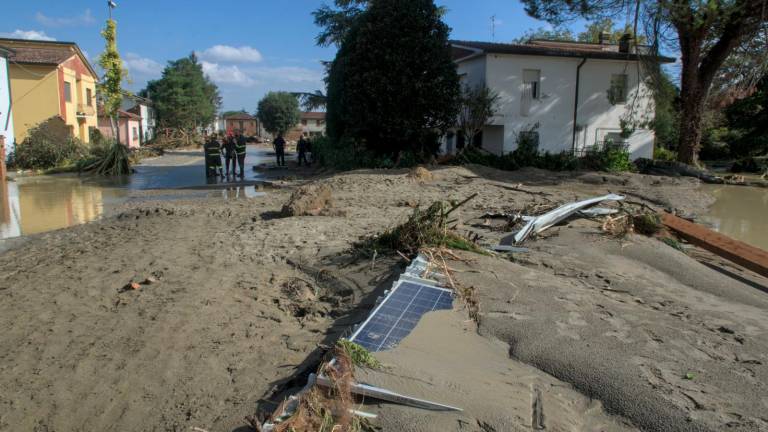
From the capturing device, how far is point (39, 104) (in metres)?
29.4

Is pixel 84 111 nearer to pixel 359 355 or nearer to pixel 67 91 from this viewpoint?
pixel 67 91

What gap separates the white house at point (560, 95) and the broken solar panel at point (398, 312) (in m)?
19.0

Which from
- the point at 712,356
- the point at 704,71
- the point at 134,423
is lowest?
the point at 134,423

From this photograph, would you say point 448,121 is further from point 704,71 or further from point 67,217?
point 67,217

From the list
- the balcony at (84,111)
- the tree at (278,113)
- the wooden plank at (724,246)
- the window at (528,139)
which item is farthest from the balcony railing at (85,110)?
the tree at (278,113)

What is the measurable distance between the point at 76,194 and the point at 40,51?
19.8m

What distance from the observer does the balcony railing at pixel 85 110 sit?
1341 inches

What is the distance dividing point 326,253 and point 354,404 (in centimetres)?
412

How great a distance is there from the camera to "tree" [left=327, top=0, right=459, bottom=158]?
62.9 ft


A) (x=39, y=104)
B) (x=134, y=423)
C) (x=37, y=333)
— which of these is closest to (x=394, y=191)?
(x=37, y=333)

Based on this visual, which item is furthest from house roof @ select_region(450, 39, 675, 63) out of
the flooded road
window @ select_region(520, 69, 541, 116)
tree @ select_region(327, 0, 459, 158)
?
the flooded road

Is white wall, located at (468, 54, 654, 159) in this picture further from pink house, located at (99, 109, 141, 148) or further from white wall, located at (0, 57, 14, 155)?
pink house, located at (99, 109, 141, 148)

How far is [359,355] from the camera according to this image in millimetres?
3631

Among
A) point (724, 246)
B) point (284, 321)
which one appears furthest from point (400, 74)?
point (284, 321)
